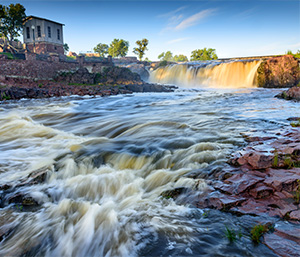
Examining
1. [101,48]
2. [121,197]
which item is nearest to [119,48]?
[101,48]

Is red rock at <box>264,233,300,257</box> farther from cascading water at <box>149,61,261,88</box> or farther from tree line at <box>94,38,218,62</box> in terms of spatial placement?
tree line at <box>94,38,218,62</box>

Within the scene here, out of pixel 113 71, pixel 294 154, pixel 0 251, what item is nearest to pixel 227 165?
pixel 294 154

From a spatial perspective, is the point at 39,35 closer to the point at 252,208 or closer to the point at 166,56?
the point at 252,208

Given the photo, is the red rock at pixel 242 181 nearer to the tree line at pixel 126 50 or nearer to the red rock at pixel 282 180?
the red rock at pixel 282 180

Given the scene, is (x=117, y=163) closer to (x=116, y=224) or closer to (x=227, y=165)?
(x=116, y=224)

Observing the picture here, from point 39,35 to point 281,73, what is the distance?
4261 cm

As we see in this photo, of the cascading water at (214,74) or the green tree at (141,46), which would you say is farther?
the green tree at (141,46)

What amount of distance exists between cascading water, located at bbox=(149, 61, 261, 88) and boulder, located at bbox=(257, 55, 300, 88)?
1258 mm

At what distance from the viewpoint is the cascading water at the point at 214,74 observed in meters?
26.7

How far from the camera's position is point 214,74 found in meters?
30.0

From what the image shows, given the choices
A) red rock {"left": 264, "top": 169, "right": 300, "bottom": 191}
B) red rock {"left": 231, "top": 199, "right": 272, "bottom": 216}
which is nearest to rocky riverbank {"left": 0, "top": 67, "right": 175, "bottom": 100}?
red rock {"left": 231, "top": 199, "right": 272, "bottom": 216}

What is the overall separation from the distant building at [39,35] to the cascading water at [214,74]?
23845 mm

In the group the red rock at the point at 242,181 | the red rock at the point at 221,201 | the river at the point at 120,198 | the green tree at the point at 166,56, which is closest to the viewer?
the river at the point at 120,198

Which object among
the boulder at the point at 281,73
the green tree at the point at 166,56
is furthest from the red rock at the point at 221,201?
the green tree at the point at 166,56
